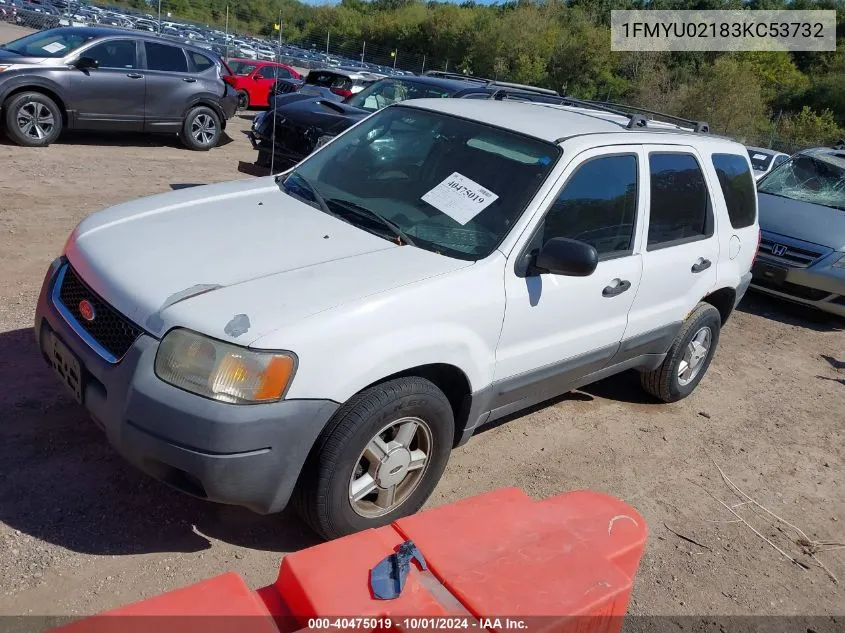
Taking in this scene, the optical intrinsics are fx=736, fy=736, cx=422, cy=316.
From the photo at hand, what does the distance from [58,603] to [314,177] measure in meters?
2.46

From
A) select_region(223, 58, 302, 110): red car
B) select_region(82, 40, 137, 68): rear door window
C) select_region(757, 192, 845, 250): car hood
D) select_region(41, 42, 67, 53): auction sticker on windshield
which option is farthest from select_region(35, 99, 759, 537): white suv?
select_region(223, 58, 302, 110): red car

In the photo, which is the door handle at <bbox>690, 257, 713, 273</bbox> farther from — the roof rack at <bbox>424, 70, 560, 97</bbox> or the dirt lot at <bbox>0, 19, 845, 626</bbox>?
the roof rack at <bbox>424, 70, 560, 97</bbox>

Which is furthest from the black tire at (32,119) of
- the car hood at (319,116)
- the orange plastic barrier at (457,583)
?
the orange plastic barrier at (457,583)

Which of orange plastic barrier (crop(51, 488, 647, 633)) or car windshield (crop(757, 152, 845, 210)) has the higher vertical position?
car windshield (crop(757, 152, 845, 210))

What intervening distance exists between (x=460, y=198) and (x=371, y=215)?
1.47 feet

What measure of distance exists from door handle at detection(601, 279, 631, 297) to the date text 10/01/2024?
2230 millimetres

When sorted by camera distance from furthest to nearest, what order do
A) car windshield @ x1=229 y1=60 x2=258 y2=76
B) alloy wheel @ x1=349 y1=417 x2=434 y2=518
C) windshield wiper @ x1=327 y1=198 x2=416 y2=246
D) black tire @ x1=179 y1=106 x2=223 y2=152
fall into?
car windshield @ x1=229 y1=60 x2=258 y2=76, black tire @ x1=179 y1=106 x2=223 y2=152, windshield wiper @ x1=327 y1=198 x2=416 y2=246, alloy wheel @ x1=349 y1=417 x2=434 y2=518

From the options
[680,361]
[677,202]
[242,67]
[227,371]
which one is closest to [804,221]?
[680,361]

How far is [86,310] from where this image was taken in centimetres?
305

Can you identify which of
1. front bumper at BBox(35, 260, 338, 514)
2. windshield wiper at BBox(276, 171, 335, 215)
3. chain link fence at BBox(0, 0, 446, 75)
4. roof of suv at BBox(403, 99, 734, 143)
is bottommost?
chain link fence at BBox(0, 0, 446, 75)

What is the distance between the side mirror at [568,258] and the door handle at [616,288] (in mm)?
588

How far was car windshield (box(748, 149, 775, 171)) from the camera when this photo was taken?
13766 mm

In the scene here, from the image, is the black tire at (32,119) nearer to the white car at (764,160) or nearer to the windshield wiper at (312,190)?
the windshield wiper at (312,190)

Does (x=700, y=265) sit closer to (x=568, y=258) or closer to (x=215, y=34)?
(x=568, y=258)
